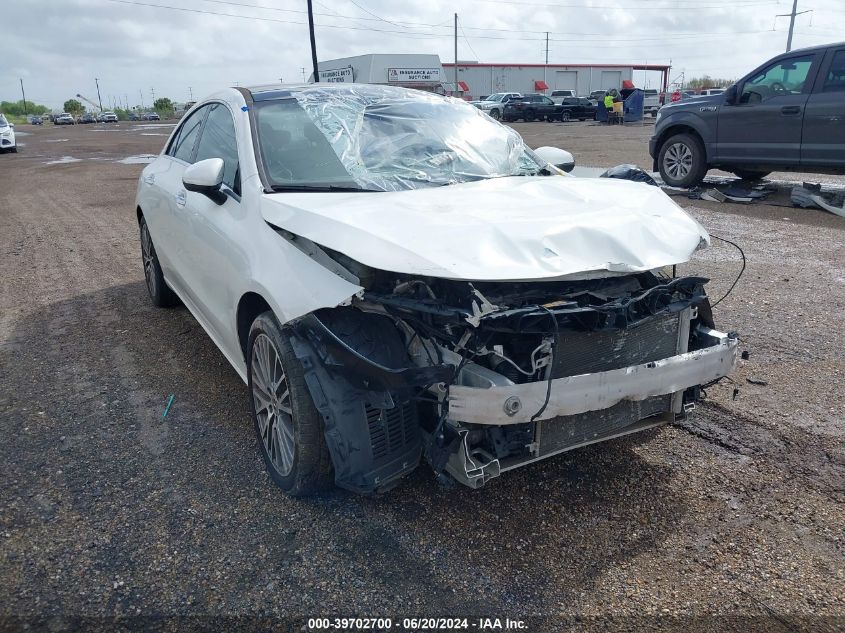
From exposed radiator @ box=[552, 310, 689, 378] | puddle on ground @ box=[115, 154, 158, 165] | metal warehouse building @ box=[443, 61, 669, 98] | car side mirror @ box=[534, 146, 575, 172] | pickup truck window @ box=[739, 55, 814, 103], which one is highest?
metal warehouse building @ box=[443, 61, 669, 98]

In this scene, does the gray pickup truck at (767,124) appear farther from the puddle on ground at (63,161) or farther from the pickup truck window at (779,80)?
the puddle on ground at (63,161)

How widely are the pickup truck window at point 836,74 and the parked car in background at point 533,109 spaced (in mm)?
32359

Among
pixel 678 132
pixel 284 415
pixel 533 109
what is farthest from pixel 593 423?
pixel 533 109

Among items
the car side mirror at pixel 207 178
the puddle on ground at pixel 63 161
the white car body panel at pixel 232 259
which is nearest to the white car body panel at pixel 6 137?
the puddle on ground at pixel 63 161

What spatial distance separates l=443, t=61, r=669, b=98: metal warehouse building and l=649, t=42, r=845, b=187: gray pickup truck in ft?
169

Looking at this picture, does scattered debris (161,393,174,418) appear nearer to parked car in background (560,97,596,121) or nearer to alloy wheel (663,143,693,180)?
alloy wheel (663,143,693,180)

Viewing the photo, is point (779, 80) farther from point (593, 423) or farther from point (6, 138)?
point (6, 138)

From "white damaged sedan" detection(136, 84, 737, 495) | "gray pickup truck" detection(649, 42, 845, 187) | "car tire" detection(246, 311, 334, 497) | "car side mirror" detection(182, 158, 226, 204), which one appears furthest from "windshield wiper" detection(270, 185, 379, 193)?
"gray pickup truck" detection(649, 42, 845, 187)

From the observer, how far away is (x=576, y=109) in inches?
1596

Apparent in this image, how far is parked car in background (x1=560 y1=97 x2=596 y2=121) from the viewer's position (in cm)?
4041

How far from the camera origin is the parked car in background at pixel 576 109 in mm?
40406

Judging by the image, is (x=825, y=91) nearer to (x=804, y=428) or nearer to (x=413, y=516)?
(x=804, y=428)

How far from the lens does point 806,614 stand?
2.34 m

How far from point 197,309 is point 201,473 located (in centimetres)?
140
